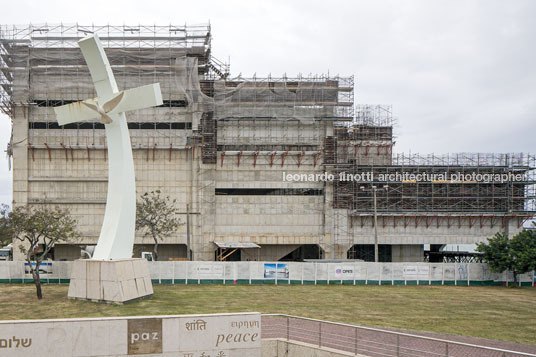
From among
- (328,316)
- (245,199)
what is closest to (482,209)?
(245,199)

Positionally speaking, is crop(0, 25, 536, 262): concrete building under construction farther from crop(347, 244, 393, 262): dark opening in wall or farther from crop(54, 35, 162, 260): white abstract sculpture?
crop(54, 35, 162, 260): white abstract sculpture

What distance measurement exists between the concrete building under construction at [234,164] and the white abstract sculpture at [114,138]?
2049 cm

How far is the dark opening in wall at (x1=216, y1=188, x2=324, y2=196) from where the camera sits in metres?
46.4

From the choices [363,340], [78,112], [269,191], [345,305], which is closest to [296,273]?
[345,305]

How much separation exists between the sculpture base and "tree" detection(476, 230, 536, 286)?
23280 millimetres

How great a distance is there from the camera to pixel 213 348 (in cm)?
1291

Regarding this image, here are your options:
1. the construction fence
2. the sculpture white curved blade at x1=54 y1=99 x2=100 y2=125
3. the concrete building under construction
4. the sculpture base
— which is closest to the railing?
the sculpture base

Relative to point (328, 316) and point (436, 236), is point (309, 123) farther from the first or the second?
point (328, 316)

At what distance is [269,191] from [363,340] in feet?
109

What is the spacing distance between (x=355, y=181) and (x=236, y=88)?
1486 cm

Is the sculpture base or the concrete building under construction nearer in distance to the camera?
the sculpture base

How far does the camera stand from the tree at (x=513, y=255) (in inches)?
1207

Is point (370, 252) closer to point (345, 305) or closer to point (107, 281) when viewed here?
point (345, 305)

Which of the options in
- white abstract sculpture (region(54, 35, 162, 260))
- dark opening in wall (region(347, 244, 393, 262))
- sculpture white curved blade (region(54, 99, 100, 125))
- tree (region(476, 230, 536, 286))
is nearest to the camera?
white abstract sculpture (region(54, 35, 162, 260))
